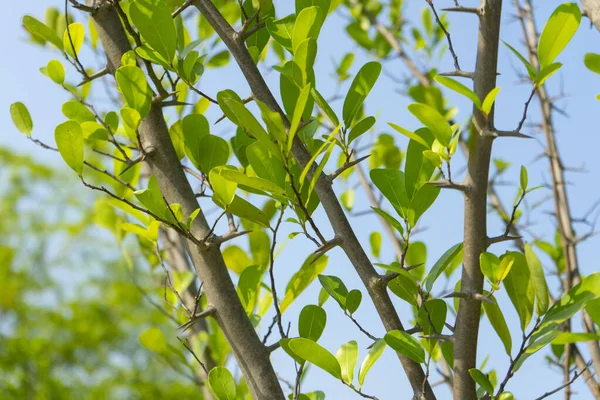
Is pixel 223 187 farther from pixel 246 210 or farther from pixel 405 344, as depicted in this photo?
pixel 405 344

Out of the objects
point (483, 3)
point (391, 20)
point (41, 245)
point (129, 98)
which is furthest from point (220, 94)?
point (41, 245)

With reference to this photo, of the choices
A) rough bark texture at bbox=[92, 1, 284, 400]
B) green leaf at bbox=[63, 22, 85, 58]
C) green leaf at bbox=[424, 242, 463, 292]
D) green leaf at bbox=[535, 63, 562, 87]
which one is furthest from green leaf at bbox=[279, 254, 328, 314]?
green leaf at bbox=[63, 22, 85, 58]

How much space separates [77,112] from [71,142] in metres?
0.11

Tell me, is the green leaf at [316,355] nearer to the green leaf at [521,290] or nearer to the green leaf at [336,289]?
the green leaf at [336,289]

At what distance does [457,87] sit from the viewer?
43cm

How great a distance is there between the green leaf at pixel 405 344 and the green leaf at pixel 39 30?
57 cm

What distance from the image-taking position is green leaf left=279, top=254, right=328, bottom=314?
25.2 inches

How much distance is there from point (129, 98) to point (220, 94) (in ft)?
0.40

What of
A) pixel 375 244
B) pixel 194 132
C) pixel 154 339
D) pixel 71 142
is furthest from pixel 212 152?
pixel 375 244

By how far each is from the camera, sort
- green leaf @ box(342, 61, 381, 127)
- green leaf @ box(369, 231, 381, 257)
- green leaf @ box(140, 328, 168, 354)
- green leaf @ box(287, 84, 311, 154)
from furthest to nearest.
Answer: green leaf @ box(369, 231, 381, 257) < green leaf @ box(140, 328, 168, 354) < green leaf @ box(342, 61, 381, 127) < green leaf @ box(287, 84, 311, 154)

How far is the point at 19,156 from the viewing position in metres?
8.48

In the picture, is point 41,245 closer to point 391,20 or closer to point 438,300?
point 391,20

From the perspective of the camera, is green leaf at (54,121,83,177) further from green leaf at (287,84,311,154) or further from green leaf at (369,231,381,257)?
green leaf at (369,231,381,257)

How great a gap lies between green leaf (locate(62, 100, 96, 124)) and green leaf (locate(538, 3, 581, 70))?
1.55 ft
